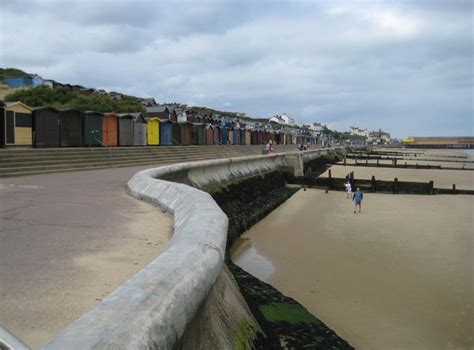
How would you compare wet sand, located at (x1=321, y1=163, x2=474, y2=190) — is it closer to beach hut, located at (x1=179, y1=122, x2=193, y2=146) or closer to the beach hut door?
beach hut, located at (x1=179, y1=122, x2=193, y2=146)

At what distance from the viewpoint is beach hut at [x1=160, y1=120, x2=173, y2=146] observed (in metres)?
34.0

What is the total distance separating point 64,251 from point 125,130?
24754 millimetres

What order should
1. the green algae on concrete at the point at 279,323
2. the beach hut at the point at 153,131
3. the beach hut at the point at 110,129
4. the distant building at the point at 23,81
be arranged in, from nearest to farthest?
the green algae on concrete at the point at 279,323, the beach hut at the point at 110,129, the beach hut at the point at 153,131, the distant building at the point at 23,81

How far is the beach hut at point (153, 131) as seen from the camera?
32.0 meters

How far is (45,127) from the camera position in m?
20.9

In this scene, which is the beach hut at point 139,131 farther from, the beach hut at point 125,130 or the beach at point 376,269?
the beach at point 376,269

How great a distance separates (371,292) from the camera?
8.79 metres

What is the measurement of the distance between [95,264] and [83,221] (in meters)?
2.40

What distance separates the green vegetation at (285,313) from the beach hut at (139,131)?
2456 centimetres

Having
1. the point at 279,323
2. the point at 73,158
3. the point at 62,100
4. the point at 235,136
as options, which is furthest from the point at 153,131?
the point at 279,323

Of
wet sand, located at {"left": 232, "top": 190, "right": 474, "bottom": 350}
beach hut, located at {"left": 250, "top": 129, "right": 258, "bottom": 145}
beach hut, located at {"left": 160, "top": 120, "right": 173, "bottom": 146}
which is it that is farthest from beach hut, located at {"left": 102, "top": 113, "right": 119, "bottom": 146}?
beach hut, located at {"left": 250, "top": 129, "right": 258, "bottom": 145}

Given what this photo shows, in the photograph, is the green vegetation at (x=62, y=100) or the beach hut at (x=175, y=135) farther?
the green vegetation at (x=62, y=100)

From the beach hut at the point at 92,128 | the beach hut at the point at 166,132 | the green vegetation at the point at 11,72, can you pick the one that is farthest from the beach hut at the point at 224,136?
Result: the green vegetation at the point at 11,72

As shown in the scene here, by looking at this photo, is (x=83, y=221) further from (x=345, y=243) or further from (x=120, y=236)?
(x=345, y=243)
